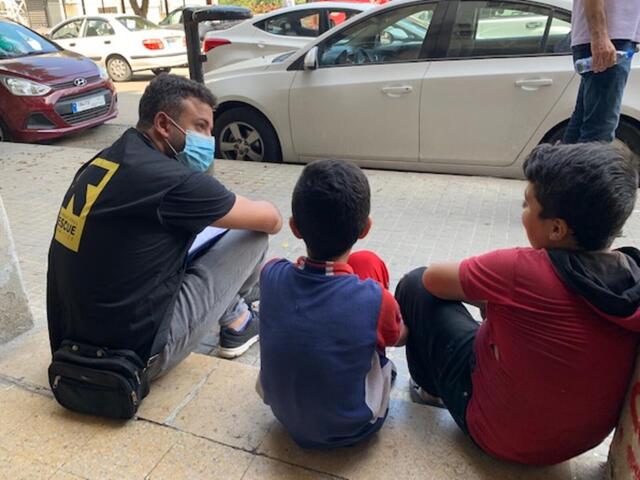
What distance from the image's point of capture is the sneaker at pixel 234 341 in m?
2.51

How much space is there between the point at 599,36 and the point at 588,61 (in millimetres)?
166

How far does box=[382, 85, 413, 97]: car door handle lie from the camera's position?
15.7 feet

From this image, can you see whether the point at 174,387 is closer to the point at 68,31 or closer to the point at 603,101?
the point at 603,101

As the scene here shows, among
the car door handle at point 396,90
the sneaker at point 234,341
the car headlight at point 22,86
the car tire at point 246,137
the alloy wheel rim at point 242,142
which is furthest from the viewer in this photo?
the car headlight at point 22,86

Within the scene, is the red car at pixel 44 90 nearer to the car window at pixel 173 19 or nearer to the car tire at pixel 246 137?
the car tire at pixel 246 137

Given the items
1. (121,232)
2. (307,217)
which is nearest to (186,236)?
(121,232)

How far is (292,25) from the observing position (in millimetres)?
8109

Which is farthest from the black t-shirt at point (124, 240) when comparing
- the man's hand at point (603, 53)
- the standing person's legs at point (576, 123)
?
the standing person's legs at point (576, 123)

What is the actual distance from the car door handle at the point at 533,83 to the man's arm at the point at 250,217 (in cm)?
A: 292

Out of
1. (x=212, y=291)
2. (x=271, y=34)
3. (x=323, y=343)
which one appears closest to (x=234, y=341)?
(x=212, y=291)

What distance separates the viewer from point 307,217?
1.59 m

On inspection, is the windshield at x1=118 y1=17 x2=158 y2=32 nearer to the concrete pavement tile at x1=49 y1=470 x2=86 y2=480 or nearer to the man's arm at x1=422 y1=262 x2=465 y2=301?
the concrete pavement tile at x1=49 y1=470 x2=86 y2=480

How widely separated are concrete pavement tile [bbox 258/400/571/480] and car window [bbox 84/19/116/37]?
1348 centimetres

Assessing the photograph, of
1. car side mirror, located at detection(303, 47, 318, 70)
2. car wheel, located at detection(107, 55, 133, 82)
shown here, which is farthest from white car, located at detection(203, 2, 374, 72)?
car wheel, located at detection(107, 55, 133, 82)
